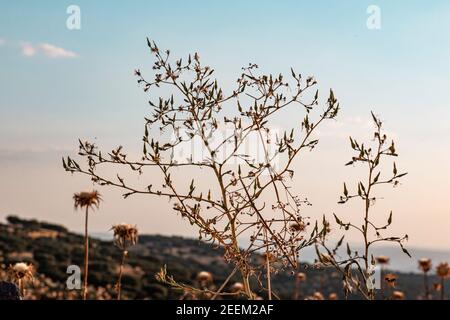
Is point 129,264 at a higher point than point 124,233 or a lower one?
higher

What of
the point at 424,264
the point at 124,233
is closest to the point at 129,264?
the point at 424,264

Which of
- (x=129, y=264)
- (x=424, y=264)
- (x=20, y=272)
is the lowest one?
(x=20, y=272)

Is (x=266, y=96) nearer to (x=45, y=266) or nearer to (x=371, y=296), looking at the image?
(x=371, y=296)

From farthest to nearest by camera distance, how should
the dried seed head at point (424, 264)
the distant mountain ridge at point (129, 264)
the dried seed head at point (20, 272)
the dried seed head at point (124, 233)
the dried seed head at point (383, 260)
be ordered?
1. the distant mountain ridge at point (129, 264)
2. the dried seed head at point (424, 264)
3. the dried seed head at point (383, 260)
4. the dried seed head at point (124, 233)
5. the dried seed head at point (20, 272)

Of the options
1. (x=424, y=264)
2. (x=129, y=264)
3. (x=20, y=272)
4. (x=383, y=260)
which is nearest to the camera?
(x=20, y=272)

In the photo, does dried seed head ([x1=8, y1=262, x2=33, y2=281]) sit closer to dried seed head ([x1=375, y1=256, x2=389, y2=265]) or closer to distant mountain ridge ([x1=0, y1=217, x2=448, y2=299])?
dried seed head ([x1=375, y1=256, x2=389, y2=265])

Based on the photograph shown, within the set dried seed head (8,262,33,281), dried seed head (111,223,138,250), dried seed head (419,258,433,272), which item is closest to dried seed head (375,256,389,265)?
dried seed head (419,258,433,272)

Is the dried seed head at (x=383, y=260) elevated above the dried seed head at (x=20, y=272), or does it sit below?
above

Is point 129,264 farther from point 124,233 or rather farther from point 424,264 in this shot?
point 124,233

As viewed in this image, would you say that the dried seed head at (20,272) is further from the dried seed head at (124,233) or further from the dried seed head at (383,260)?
the dried seed head at (383,260)

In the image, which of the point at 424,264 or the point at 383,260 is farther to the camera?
the point at 424,264

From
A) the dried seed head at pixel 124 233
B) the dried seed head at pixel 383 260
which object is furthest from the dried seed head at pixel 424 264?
the dried seed head at pixel 124 233

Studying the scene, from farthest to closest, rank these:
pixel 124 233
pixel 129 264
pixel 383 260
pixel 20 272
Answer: pixel 129 264, pixel 383 260, pixel 124 233, pixel 20 272
